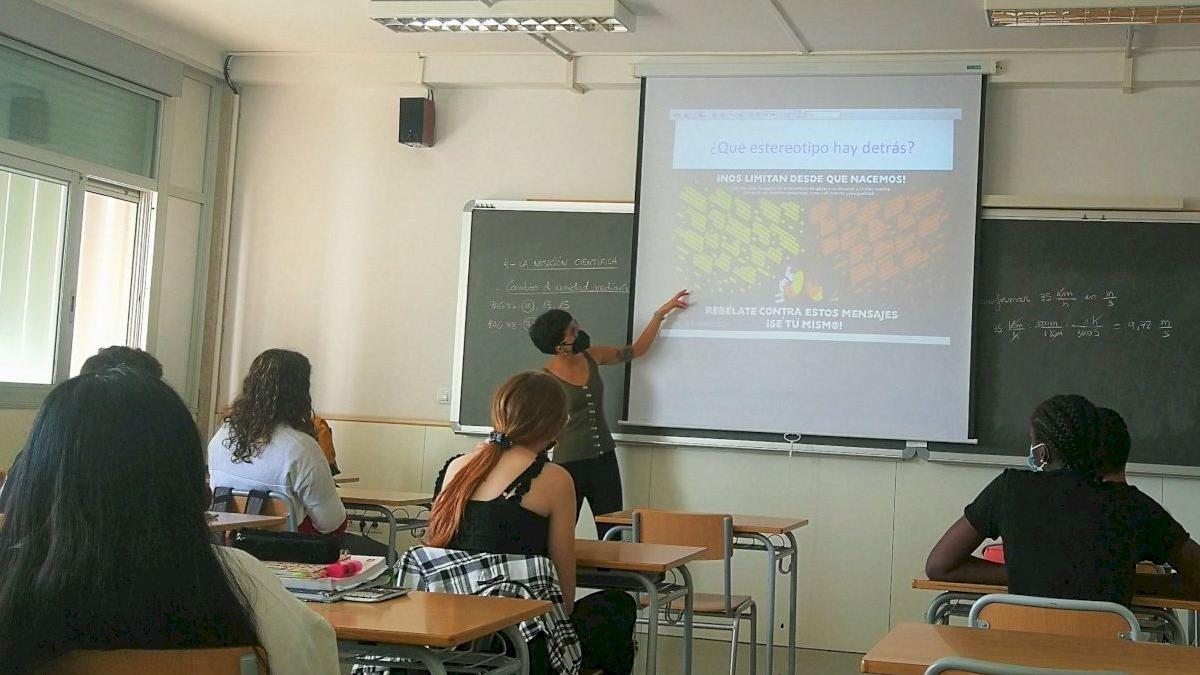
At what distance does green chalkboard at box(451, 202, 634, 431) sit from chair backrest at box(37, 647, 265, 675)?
487 centimetres

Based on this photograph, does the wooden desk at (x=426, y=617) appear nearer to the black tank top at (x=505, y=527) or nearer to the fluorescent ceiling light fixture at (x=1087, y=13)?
the black tank top at (x=505, y=527)

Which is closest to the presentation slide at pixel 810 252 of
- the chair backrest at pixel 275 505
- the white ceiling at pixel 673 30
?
the white ceiling at pixel 673 30

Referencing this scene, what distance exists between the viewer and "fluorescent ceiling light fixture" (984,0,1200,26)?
5.03 meters

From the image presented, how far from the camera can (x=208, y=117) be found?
719 centimetres

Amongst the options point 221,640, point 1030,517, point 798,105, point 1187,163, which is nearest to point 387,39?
point 798,105

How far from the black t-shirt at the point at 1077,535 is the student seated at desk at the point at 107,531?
218cm

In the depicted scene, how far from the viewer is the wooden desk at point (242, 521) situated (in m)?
3.79

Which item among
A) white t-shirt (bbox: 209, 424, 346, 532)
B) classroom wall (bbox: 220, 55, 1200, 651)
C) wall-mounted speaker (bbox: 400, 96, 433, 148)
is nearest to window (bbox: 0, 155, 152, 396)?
classroom wall (bbox: 220, 55, 1200, 651)

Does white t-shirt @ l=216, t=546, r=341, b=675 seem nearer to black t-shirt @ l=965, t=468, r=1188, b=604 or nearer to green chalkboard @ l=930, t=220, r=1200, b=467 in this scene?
black t-shirt @ l=965, t=468, r=1188, b=604

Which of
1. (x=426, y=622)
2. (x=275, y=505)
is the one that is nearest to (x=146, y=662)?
(x=426, y=622)

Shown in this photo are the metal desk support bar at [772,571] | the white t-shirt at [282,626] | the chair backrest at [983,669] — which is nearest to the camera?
the white t-shirt at [282,626]

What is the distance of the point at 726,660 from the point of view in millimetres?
5930

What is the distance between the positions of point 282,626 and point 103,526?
1.04 ft

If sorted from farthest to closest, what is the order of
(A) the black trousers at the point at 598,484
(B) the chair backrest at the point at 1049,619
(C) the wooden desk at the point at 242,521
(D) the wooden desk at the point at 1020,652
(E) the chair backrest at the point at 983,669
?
1. (A) the black trousers at the point at 598,484
2. (C) the wooden desk at the point at 242,521
3. (B) the chair backrest at the point at 1049,619
4. (D) the wooden desk at the point at 1020,652
5. (E) the chair backrest at the point at 983,669
